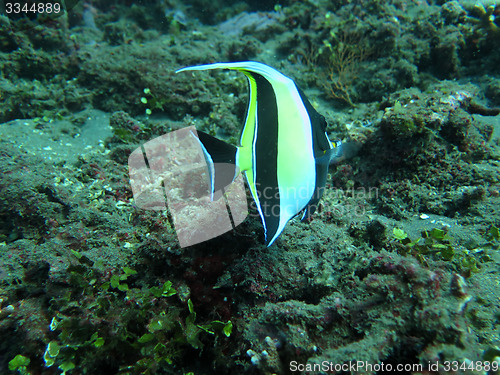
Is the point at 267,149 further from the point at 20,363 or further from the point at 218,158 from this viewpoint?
the point at 20,363

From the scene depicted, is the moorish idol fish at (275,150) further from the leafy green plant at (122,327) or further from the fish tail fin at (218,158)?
the leafy green plant at (122,327)

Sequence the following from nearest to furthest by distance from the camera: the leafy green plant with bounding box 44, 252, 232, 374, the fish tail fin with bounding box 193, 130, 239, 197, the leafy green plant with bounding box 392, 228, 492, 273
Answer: the fish tail fin with bounding box 193, 130, 239, 197 < the leafy green plant with bounding box 44, 252, 232, 374 < the leafy green plant with bounding box 392, 228, 492, 273

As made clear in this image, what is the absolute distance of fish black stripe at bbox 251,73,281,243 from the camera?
5.03ft

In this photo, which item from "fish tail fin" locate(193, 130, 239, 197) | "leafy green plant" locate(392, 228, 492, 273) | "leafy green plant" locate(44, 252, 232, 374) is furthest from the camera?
"leafy green plant" locate(392, 228, 492, 273)

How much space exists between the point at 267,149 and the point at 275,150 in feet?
0.16

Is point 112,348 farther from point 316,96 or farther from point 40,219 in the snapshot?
point 316,96

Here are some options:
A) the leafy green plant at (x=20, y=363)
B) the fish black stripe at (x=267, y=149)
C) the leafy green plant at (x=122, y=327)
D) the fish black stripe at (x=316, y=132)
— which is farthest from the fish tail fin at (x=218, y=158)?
the leafy green plant at (x=20, y=363)

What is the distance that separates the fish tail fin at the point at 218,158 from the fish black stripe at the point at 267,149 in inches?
5.7

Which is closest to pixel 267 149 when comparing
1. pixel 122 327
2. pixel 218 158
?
pixel 218 158

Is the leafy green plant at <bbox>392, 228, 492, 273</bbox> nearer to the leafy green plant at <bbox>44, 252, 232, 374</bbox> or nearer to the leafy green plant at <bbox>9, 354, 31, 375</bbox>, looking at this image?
the leafy green plant at <bbox>44, 252, 232, 374</bbox>

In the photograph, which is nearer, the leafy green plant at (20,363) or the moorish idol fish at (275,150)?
the moorish idol fish at (275,150)

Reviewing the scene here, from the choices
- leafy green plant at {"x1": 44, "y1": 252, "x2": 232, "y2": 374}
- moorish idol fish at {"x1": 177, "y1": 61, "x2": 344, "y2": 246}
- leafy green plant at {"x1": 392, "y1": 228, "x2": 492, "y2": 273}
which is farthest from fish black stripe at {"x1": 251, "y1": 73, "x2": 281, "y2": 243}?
leafy green plant at {"x1": 392, "y1": 228, "x2": 492, "y2": 273}

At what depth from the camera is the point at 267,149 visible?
5.06 feet

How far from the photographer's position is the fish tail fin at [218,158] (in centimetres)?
149
